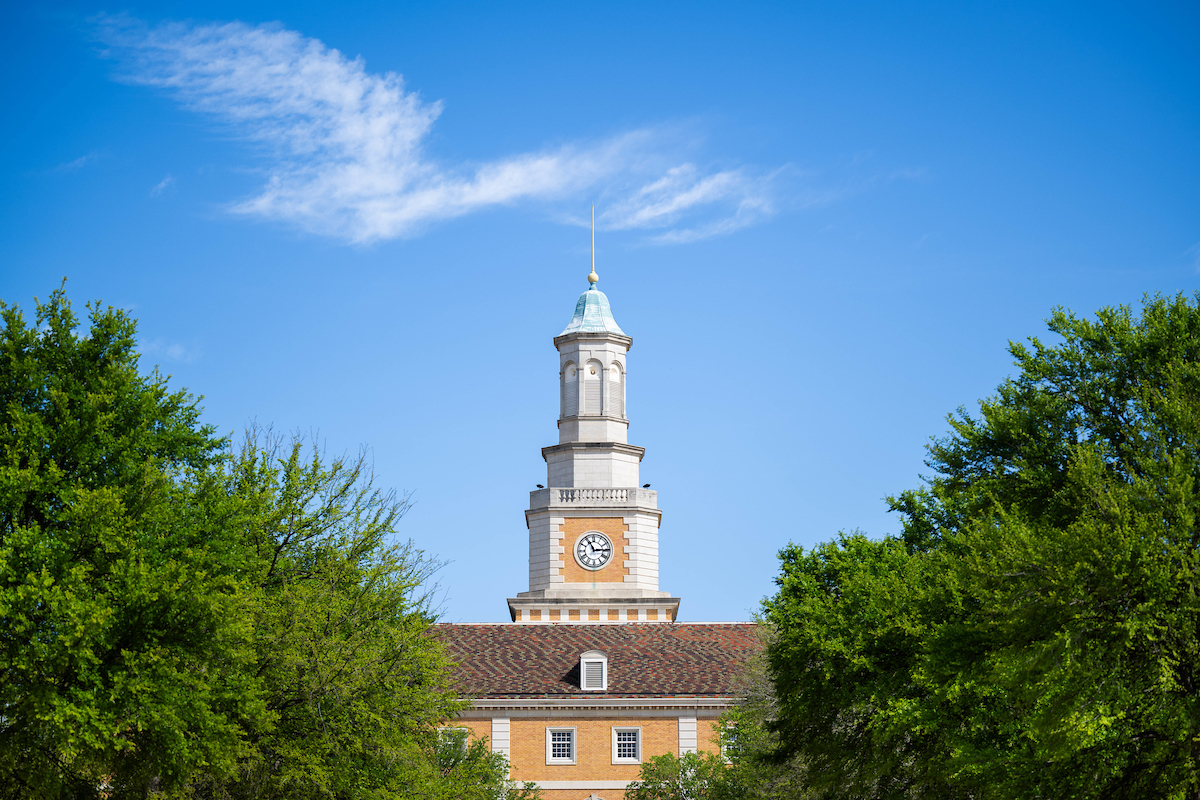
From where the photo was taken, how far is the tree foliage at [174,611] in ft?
72.7

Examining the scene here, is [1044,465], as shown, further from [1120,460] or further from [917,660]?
[917,660]

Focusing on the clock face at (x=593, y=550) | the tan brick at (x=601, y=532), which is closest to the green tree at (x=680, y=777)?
the tan brick at (x=601, y=532)

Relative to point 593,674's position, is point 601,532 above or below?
above

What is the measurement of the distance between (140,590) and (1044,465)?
17.7 m

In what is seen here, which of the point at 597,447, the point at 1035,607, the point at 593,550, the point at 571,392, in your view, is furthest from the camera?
the point at 571,392

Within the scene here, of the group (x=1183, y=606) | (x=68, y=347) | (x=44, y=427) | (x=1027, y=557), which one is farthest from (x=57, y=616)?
(x=1183, y=606)

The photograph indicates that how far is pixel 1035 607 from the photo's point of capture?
2222 cm

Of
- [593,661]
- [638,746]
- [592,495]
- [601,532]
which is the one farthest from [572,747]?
[592,495]

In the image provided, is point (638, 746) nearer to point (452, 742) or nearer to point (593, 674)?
point (593, 674)

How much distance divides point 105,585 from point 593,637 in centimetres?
3597

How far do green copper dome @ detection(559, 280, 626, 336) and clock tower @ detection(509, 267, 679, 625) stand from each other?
0.97 feet

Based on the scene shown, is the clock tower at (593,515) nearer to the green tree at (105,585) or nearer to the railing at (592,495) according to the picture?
the railing at (592,495)

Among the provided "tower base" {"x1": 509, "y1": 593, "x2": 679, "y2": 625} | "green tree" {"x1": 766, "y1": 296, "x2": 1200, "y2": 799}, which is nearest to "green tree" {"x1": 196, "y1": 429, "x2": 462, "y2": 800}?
"green tree" {"x1": 766, "y1": 296, "x2": 1200, "y2": 799}

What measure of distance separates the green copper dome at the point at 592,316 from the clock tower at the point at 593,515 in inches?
11.7
